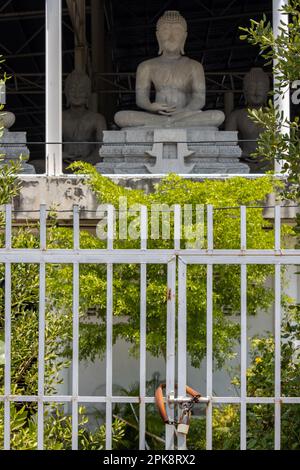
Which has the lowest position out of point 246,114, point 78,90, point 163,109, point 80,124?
point 163,109

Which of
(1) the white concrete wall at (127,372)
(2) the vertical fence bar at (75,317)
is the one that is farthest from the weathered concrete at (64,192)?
(2) the vertical fence bar at (75,317)

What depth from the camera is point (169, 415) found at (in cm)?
493

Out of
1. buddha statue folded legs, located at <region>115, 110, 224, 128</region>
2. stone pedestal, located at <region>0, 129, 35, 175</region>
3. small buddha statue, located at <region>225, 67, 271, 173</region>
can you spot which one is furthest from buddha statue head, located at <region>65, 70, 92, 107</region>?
stone pedestal, located at <region>0, 129, 35, 175</region>

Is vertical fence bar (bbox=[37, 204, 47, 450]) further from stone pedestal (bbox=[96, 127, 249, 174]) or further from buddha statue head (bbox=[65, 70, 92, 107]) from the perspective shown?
buddha statue head (bbox=[65, 70, 92, 107])

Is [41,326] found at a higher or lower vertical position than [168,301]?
lower

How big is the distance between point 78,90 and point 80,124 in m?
0.60

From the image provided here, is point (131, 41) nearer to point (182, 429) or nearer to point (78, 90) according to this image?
point (78, 90)

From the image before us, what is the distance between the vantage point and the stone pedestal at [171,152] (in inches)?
399

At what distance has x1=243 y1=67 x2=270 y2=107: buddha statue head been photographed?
1368 centimetres

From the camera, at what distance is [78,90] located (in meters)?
13.6

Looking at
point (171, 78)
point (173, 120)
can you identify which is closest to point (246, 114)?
point (171, 78)

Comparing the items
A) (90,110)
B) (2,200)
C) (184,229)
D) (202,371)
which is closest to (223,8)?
(90,110)

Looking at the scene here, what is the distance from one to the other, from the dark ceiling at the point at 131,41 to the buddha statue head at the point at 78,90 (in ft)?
11.4
